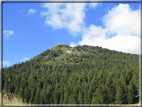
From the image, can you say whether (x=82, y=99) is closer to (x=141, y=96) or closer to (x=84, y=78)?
(x=84, y=78)

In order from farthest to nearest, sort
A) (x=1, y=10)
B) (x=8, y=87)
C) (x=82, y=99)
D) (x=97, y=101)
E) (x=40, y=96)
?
(x=8, y=87) → (x=40, y=96) → (x=82, y=99) → (x=97, y=101) → (x=1, y=10)

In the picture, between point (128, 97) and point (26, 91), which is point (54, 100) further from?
point (128, 97)

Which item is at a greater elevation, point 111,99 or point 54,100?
point 111,99

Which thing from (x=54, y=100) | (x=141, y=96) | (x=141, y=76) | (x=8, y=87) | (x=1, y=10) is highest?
(x=1, y=10)

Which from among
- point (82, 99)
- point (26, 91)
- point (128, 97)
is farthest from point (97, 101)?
point (26, 91)

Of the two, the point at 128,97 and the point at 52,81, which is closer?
the point at 128,97

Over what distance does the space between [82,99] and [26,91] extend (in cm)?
3538

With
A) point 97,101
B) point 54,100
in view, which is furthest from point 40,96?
point 97,101

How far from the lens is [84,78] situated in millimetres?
106375

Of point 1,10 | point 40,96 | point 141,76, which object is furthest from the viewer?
point 40,96

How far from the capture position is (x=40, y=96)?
232ft

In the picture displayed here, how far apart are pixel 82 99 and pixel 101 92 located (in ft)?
64.6

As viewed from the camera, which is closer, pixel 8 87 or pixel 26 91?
pixel 26 91

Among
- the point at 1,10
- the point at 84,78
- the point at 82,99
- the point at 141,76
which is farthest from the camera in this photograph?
the point at 84,78
